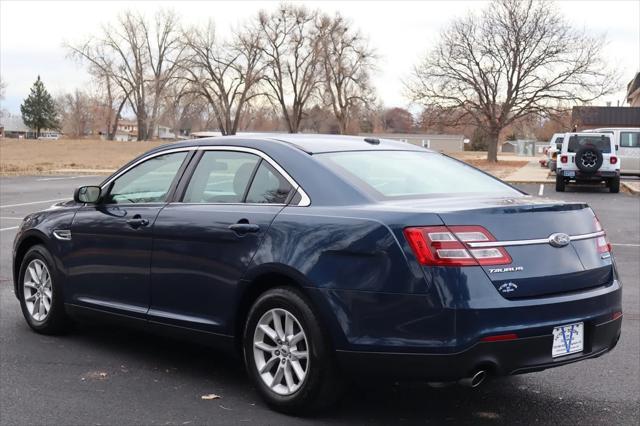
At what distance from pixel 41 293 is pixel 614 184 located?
A: 70.6ft

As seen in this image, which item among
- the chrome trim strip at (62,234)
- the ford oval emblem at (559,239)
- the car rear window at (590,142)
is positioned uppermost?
the car rear window at (590,142)

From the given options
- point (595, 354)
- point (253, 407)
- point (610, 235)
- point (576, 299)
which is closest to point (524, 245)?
point (576, 299)

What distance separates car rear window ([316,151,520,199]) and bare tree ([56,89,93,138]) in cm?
14341

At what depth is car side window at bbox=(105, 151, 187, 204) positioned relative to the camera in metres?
5.55

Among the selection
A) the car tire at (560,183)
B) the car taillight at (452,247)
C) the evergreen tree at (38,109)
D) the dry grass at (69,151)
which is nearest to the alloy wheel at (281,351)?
the car taillight at (452,247)

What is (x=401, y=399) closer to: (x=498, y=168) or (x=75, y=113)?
(x=498, y=168)

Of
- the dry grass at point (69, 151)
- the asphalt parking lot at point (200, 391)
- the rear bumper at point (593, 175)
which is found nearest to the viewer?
the asphalt parking lot at point (200, 391)

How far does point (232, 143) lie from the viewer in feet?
17.2

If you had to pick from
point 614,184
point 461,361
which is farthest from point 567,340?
point 614,184

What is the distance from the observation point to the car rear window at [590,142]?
24.8m

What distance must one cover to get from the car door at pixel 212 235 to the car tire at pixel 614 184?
21524 millimetres

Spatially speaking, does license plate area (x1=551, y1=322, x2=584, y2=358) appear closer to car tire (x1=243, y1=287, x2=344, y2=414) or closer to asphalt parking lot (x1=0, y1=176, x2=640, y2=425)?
asphalt parking lot (x1=0, y1=176, x2=640, y2=425)

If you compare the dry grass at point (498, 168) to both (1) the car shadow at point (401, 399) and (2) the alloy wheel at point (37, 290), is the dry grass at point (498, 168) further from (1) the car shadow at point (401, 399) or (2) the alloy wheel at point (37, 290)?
(1) the car shadow at point (401, 399)

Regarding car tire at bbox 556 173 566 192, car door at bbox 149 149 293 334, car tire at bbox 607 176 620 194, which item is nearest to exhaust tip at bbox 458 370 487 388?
car door at bbox 149 149 293 334
